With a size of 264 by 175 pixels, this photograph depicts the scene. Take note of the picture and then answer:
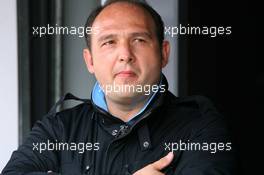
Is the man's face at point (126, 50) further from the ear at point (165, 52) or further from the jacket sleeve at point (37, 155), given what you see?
the jacket sleeve at point (37, 155)

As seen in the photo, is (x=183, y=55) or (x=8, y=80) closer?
(x=183, y=55)

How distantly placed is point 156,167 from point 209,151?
95mm

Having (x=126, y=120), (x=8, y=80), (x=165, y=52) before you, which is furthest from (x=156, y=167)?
(x=8, y=80)

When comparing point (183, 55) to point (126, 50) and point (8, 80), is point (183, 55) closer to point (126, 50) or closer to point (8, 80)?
point (126, 50)

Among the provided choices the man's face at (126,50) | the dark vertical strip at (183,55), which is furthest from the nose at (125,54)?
the dark vertical strip at (183,55)

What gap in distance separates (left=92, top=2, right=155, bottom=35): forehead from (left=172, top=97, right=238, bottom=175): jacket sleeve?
0.62 ft

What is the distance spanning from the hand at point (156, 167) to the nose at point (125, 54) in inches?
7.3

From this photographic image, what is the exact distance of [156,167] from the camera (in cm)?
87

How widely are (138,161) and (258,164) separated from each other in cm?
26

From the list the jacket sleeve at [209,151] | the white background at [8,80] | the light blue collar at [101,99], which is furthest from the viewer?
the white background at [8,80]

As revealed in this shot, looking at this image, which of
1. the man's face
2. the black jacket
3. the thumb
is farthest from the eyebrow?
the thumb

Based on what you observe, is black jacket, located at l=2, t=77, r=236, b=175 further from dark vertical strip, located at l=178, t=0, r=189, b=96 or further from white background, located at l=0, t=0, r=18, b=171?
white background, located at l=0, t=0, r=18, b=171

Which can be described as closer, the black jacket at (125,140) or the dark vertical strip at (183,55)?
the black jacket at (125,140)

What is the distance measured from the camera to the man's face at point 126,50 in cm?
94
